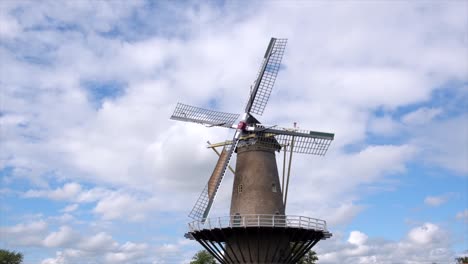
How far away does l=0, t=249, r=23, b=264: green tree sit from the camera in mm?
63266

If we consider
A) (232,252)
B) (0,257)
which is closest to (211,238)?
(232,252)

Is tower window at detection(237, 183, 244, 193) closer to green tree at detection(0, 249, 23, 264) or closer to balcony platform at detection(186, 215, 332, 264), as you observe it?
balcony platform at detection(186, 215, 332, 264)

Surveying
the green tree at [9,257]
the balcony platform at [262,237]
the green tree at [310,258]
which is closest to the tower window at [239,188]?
the balcony platform at [262,237]

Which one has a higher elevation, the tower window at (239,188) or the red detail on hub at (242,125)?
the red detail on hub at (242,125)

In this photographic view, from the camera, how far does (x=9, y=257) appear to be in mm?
64562

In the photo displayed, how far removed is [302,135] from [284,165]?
225 cm

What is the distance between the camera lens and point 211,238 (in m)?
27.2

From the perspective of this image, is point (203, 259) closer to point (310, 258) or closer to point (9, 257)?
point (310, 258)

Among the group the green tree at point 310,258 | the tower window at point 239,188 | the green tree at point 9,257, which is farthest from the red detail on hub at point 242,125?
the green tree at point 9,257

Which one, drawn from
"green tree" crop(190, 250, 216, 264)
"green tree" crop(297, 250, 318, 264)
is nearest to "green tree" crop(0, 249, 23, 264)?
"green tree" crop(190, 250, 216, 264)

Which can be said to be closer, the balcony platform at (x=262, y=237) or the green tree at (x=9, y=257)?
the balcony platform at (x=262, y=237)

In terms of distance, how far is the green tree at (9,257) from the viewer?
63266mm

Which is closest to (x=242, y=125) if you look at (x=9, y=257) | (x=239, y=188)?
(x=239, y=188)

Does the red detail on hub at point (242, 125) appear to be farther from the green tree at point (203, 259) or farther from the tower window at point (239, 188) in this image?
the green tree at point (203, 259)
